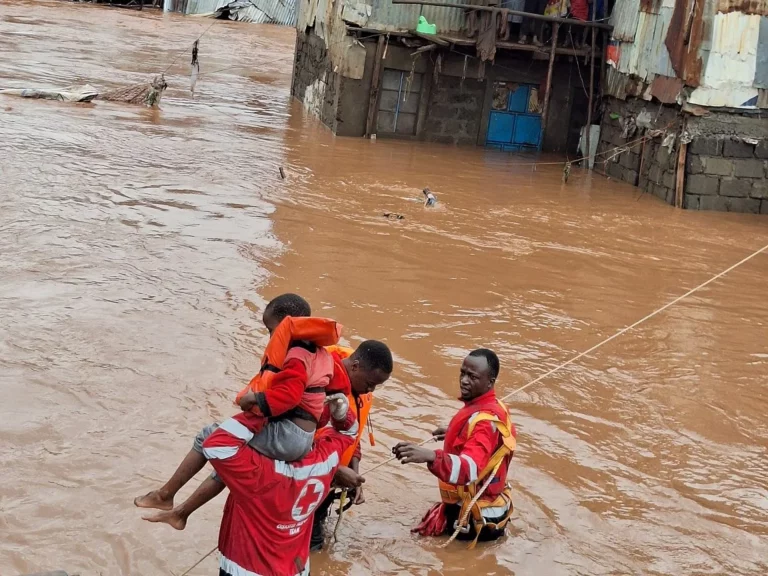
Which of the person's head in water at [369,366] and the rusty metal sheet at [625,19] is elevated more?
the rusty metal sheet at [625,19]

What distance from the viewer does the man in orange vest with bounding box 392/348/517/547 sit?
4.64 meters

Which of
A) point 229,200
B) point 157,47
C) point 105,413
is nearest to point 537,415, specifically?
point 105,413

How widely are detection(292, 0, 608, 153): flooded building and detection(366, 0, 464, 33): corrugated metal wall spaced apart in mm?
20

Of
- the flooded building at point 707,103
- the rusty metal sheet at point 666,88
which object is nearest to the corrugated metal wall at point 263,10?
the flooded building at point 707,103

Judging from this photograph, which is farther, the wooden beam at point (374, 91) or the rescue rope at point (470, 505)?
the wooden beam at point (374, 91)

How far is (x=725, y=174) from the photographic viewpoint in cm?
1620

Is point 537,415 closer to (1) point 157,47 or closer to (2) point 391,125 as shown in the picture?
(2) point 391,125

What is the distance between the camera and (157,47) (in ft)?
112

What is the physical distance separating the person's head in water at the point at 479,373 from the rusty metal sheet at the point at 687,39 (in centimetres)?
1234

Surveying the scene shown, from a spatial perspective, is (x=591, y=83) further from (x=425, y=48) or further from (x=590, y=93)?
(x=425, y=48)

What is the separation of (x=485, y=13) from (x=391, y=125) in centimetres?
299

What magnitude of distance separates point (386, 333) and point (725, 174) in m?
9.57

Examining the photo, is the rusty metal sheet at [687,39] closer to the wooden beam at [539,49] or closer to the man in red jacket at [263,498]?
the wooden beam at [539,49]

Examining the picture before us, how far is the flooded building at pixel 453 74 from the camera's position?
19.4m
